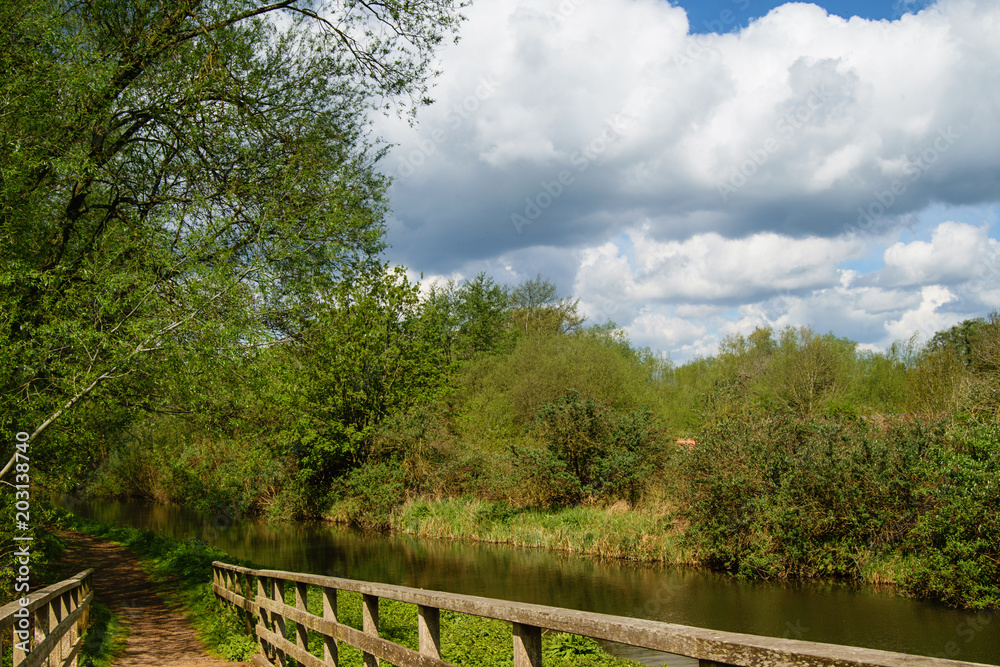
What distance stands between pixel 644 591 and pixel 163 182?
13.5 m

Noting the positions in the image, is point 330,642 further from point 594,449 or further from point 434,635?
point 594,449

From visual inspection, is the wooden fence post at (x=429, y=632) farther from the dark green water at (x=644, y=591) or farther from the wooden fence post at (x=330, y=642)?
the dark green water at (x=644, y=591)

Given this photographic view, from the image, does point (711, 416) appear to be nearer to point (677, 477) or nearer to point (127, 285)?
point (677, 477)

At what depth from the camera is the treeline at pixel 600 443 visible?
577 inches

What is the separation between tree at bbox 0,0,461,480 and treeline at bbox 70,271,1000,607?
2.92 feet

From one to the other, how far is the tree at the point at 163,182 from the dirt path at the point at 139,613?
3.08 meters

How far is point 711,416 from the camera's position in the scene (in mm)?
22953

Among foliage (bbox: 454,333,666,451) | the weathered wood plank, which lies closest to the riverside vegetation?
the weathered wood plank

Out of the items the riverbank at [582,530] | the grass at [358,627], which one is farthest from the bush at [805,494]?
the grass at [358,627]

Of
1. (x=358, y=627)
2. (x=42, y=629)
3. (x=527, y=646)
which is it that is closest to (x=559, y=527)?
(x=358, y=627)

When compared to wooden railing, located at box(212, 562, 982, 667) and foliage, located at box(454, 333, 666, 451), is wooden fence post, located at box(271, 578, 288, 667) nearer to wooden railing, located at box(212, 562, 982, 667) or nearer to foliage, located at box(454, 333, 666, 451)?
wooden railing, located at box(212, 562, 982, 667)

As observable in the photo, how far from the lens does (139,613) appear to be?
12305mm

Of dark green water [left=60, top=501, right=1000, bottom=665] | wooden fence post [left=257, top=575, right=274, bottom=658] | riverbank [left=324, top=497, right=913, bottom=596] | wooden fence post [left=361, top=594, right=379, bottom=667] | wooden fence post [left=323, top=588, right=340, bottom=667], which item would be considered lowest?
dark green water [left=60, top=501, right=1000, bottom=665]

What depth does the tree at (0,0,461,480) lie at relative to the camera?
9203mm
